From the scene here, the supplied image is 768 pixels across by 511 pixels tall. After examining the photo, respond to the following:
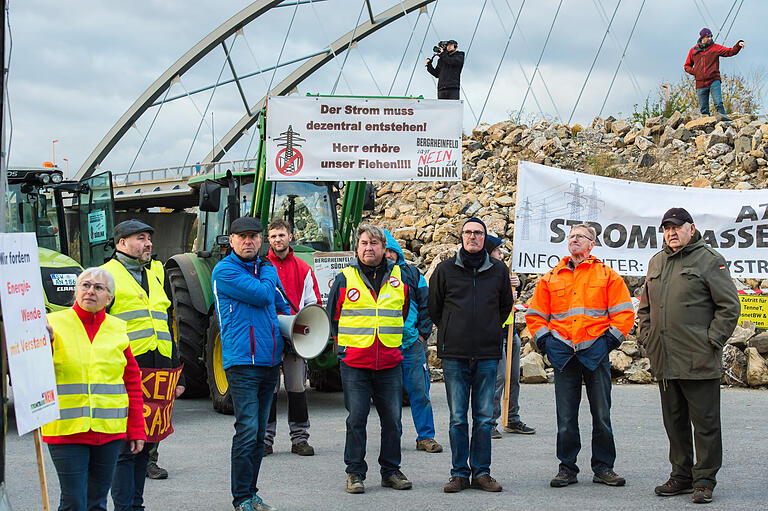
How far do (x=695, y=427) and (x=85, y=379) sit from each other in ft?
14.1

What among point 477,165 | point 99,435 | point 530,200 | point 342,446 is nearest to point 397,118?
point 530,200

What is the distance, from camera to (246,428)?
5.85 metres

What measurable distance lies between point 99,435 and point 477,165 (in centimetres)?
1915

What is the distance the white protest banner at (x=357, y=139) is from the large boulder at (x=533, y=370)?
12.6 feet

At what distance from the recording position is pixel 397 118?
1037 cm

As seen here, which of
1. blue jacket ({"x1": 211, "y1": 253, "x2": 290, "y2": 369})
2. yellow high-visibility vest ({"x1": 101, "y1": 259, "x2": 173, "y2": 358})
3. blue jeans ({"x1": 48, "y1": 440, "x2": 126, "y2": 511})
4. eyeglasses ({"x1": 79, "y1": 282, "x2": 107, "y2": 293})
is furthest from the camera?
blue jacket ({"x1": 211, "y1": 253, "x2": 290, "y2": 369})

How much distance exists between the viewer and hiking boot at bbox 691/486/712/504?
624 cm

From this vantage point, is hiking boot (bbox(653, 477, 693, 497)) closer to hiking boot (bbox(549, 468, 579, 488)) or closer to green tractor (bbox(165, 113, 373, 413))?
hiking boot (bbox(549, 468, 579, 488))

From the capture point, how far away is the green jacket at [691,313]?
6379mm

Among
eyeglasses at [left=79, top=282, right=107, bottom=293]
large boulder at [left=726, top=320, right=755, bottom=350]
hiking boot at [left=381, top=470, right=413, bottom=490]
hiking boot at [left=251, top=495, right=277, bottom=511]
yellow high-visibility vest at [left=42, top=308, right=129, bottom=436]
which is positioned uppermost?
eyeglasses at [left=79, top=282, right=107, bottom=293]

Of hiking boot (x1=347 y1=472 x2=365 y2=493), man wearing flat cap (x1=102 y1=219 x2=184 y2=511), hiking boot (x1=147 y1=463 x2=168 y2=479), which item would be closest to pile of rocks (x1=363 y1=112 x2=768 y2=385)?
hiking boot (x1=347 y1=472 x2=365 y2=493)

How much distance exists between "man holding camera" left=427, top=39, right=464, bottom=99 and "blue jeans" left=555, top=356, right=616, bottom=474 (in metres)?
11.5

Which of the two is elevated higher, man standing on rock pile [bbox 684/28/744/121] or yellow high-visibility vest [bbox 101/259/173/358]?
man standing on rock pile [bbox 684/28/744/121]

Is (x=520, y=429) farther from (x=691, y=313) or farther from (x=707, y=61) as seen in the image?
(x=707, y=61)
